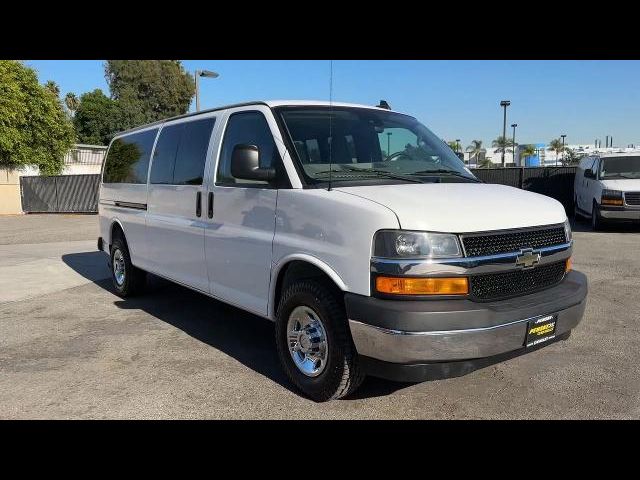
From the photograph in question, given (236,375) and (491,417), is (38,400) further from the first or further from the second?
(491,417)

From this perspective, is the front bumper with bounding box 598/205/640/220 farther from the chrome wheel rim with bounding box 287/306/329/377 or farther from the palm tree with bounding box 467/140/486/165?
the palm tree with bounding box 467/140/486/165

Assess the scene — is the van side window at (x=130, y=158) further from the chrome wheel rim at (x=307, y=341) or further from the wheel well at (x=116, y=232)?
the chrome wheel rim at (x=307, y=341)

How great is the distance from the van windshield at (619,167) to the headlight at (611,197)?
0.90m

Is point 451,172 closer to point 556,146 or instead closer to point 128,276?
point 128,276

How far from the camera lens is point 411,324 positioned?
3014mm

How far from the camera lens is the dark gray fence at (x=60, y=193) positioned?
24188 millimetres

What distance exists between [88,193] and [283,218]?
75.1 feet

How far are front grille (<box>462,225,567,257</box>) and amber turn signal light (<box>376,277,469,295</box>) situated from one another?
0.19m

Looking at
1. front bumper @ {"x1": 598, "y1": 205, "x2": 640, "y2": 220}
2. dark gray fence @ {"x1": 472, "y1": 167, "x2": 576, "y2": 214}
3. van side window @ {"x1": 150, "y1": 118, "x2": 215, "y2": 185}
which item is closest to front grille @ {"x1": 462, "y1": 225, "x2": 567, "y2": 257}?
van side window @ {"x1": 150, "y1": 118, "x2": 215, "y2": 185}

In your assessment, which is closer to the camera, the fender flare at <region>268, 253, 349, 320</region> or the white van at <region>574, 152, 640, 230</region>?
the fender flare at <region>268, 253, 349, 320</region>

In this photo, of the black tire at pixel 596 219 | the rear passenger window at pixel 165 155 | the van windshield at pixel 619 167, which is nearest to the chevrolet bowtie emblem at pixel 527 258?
the rear passenger window at pixel 165 155

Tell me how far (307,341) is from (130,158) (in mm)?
4304

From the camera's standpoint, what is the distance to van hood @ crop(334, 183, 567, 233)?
3.11m

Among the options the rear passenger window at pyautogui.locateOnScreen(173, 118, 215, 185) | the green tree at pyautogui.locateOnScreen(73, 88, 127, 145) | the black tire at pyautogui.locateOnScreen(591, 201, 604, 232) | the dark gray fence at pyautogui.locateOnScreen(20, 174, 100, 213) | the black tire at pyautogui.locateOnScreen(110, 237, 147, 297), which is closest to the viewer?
the rear passenger window at pyautogui.locateOnScreen(173, 118, 215, 185)
